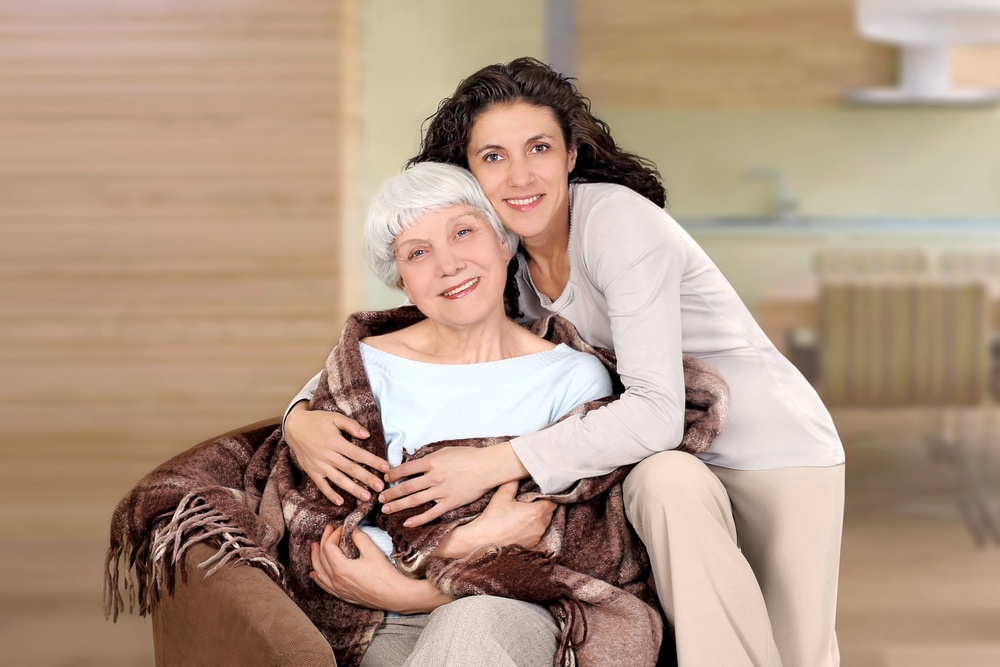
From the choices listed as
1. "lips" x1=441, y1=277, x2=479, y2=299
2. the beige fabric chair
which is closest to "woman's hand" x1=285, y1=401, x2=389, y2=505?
"lips" x1=441, y1=277, x2=479, y2=299

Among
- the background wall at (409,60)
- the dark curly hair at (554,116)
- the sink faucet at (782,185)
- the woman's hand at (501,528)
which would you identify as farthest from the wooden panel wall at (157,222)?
the woman's hand at (501,528)

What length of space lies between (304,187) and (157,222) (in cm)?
60

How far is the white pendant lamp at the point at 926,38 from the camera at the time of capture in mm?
3889

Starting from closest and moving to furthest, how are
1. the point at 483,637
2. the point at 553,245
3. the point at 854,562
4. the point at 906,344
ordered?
the point at 483,637 → the point at 553,245 → the point at 854,562 → the point at 906,344

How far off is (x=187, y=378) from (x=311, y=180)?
93 centimetres

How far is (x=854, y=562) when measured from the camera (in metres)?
3.40

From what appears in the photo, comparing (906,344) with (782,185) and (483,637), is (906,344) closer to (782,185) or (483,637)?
→ (782,185)

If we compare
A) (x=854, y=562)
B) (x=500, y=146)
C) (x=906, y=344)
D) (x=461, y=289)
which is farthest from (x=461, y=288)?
(x=906, y=344)

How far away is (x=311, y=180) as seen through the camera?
13.9 ft

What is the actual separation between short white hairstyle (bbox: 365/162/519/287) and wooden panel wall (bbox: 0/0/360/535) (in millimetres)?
2534

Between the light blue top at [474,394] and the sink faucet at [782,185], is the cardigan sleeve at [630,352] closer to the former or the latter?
the light blue top at [474,394]

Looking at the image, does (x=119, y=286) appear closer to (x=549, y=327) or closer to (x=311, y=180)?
(x=311, y=180)

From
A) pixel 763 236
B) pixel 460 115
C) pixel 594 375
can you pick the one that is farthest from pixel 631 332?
pixel 763 236

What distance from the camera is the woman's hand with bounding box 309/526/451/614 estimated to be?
1533mm
